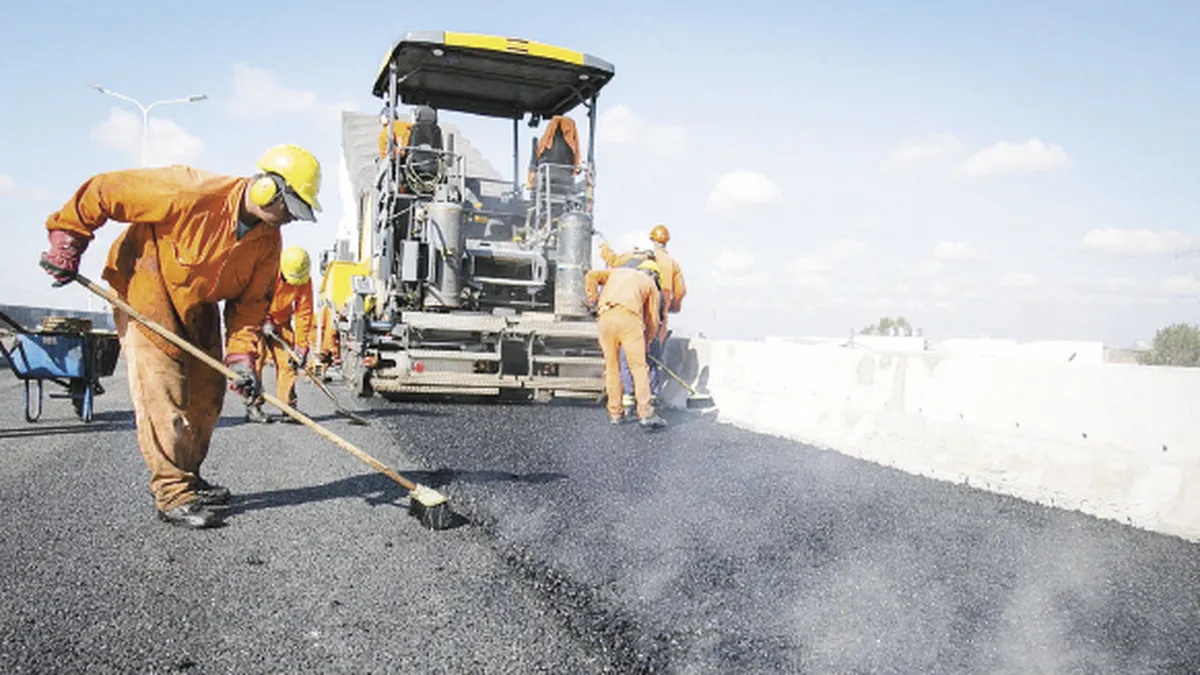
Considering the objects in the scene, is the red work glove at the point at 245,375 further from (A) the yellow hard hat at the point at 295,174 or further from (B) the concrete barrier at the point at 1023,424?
(B) the concrete barrier at the point at 1023,424

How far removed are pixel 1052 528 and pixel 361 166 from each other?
568 inches

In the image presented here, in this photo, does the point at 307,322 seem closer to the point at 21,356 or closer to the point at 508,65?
the point at 21,356

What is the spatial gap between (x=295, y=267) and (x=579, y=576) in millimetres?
5312

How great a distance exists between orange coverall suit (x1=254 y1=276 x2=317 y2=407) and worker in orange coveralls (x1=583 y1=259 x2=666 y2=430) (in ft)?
8.33

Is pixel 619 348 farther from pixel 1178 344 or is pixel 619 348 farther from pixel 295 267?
pixel 1178 344

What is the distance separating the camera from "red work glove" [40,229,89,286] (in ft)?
11.0

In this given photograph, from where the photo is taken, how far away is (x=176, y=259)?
3.56 meters

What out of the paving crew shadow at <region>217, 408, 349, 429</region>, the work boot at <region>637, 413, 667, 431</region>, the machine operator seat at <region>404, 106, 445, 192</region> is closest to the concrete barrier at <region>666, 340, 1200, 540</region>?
the work boot at <region>637, 413, 667, 431</region>

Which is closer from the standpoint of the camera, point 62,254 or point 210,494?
point 62,254

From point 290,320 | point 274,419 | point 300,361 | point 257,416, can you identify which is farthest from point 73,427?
point 290,320

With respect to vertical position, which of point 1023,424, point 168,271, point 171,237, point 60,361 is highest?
point 171,237

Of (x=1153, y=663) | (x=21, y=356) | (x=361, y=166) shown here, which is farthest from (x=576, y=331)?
(x=361, y=166)

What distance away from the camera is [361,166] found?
51.9ft

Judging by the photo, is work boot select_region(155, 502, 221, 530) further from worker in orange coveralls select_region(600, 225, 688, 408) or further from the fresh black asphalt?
worker in orange coveralls select_region(600, 225, 688, 408)
